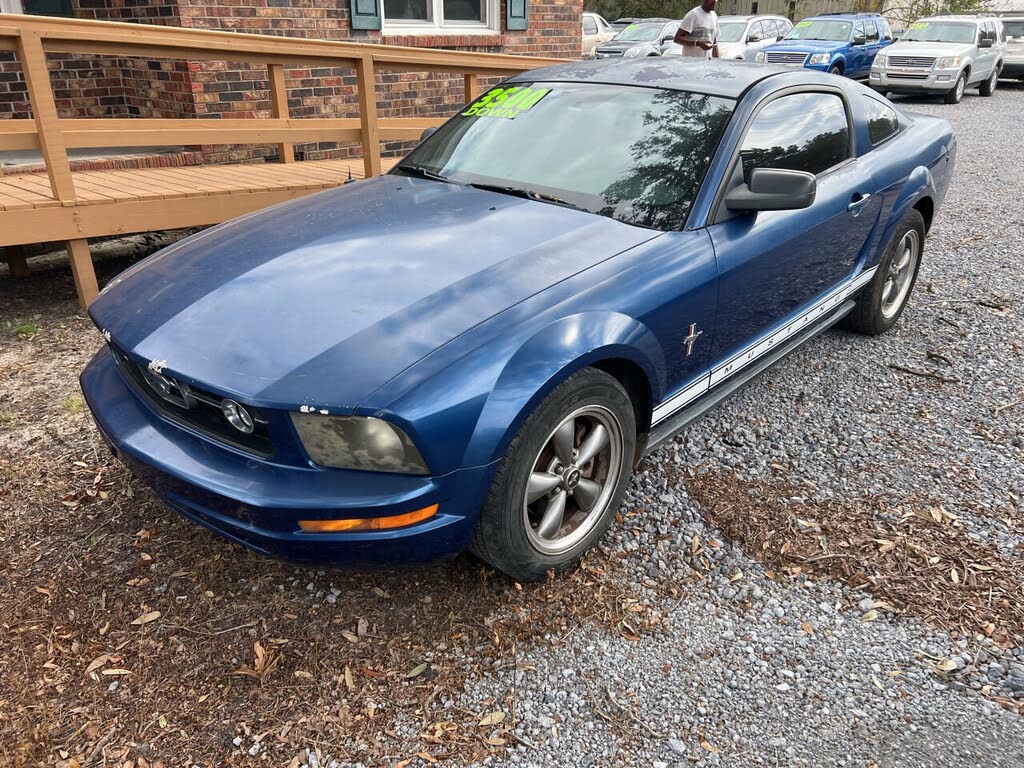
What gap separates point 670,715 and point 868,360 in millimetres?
2963

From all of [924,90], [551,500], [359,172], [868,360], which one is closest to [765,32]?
[924,90]

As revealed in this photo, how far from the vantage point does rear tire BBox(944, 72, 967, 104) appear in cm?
1630

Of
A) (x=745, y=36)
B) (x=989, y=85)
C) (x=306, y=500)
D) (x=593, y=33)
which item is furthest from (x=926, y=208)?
(x=593, y=33)

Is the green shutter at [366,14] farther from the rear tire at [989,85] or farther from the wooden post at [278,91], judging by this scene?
the rear tire at [989,85]

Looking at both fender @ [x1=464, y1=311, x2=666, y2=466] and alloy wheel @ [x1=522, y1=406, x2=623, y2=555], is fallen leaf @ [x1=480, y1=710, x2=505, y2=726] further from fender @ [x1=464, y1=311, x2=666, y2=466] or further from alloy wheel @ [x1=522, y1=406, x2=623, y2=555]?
fender @ [x1=464, y1=311, x2=666, y2=466]

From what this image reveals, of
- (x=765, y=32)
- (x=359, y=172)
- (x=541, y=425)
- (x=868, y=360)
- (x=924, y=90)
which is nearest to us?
(x=541, y=425)

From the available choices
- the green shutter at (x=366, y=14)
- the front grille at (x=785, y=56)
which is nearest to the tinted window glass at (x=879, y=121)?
the green shutter at (x=366, y=14)

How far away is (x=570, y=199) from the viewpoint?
3.00 meters

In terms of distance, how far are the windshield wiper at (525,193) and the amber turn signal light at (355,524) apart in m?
1.44

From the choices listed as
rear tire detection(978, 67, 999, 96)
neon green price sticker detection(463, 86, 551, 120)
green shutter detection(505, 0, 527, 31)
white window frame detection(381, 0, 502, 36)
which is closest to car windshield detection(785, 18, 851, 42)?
rear tire detection(978, 67, 999, 96)

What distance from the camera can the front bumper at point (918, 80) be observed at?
16000 millimetres

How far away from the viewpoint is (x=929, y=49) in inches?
637

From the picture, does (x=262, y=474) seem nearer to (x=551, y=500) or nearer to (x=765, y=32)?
(x=551, y=500)

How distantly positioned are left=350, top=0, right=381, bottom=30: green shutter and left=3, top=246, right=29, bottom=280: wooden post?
12.8 ft
